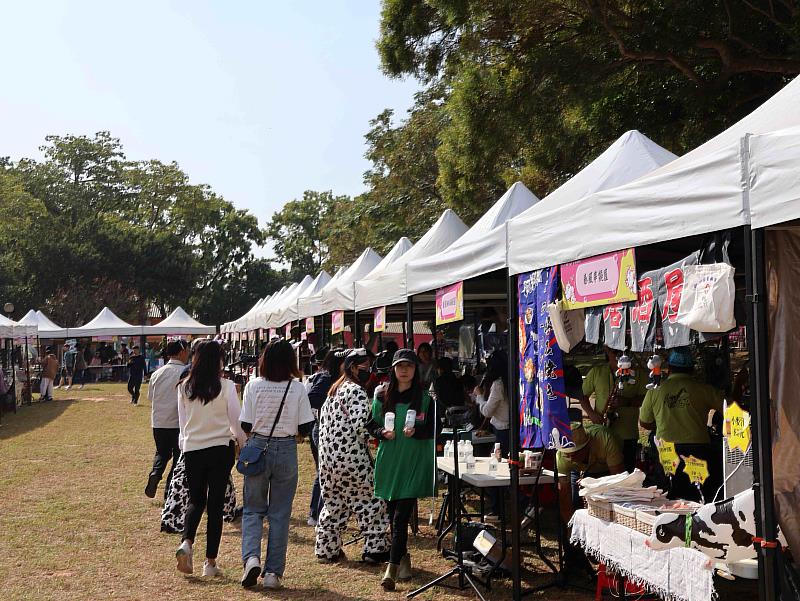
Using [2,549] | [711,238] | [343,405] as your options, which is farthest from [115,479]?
[711,238]

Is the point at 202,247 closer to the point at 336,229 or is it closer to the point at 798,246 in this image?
the point at 336,229

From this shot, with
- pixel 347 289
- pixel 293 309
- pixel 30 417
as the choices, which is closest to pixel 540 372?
pixel 347 289

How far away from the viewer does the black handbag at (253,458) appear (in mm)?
6109

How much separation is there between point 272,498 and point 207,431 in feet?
2.29

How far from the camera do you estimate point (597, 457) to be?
21.8 ft

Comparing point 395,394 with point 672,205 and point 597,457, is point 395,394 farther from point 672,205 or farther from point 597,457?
point 672,205

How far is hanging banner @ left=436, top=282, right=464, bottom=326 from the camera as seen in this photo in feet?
23.8

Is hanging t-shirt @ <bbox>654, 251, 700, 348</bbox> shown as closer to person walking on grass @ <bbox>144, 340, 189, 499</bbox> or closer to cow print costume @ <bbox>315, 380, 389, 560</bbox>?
cow print costume @ <bbox>315, 380, 389, 560</bbox>

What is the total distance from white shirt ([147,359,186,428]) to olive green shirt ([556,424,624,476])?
145 inches

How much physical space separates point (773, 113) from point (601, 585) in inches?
122

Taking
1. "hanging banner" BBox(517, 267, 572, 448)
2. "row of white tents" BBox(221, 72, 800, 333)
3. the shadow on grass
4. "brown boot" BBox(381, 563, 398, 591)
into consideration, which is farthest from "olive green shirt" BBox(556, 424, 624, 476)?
the shadow on grass

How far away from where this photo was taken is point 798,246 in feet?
13.6

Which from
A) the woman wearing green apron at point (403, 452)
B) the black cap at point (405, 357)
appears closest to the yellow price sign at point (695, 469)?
the woman wearing green apron at point (403, 452)

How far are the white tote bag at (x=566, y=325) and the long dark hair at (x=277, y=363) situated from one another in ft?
6.68
